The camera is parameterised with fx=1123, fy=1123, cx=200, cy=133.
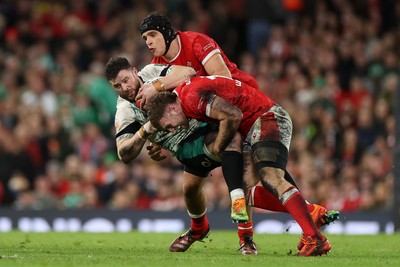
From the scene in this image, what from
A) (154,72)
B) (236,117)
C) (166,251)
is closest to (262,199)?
(236,117)

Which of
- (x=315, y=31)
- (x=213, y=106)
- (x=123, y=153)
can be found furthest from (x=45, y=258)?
(x=315, y=31)

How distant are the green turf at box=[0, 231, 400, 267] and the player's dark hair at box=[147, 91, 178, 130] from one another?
48.7 inches

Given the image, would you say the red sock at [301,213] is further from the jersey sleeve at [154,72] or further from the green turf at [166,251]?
the jersey sleeve at [154,72]

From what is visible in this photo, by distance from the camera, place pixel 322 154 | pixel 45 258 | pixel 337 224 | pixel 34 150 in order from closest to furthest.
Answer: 1. pixel 45 258
2. pixel 337 224
3. pixel 322 154
4. pixel 34 150

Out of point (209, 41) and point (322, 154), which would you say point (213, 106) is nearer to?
point (209, 41)

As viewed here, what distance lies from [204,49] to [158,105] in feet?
4.04

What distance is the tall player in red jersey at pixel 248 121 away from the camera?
994cm

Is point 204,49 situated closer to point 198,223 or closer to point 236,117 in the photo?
point 236,117

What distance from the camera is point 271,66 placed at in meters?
20.0

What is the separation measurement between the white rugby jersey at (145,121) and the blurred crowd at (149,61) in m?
6.47

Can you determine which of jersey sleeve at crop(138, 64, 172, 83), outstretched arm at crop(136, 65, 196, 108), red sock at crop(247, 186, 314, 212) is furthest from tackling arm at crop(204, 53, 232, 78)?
red sock at crop(247, 186, 314, 212)

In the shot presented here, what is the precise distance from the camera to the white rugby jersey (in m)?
10.6

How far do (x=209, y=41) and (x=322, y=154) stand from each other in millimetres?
7217

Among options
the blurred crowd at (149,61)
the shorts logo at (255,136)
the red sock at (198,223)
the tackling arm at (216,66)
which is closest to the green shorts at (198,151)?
the shorts logo at (255,136)
